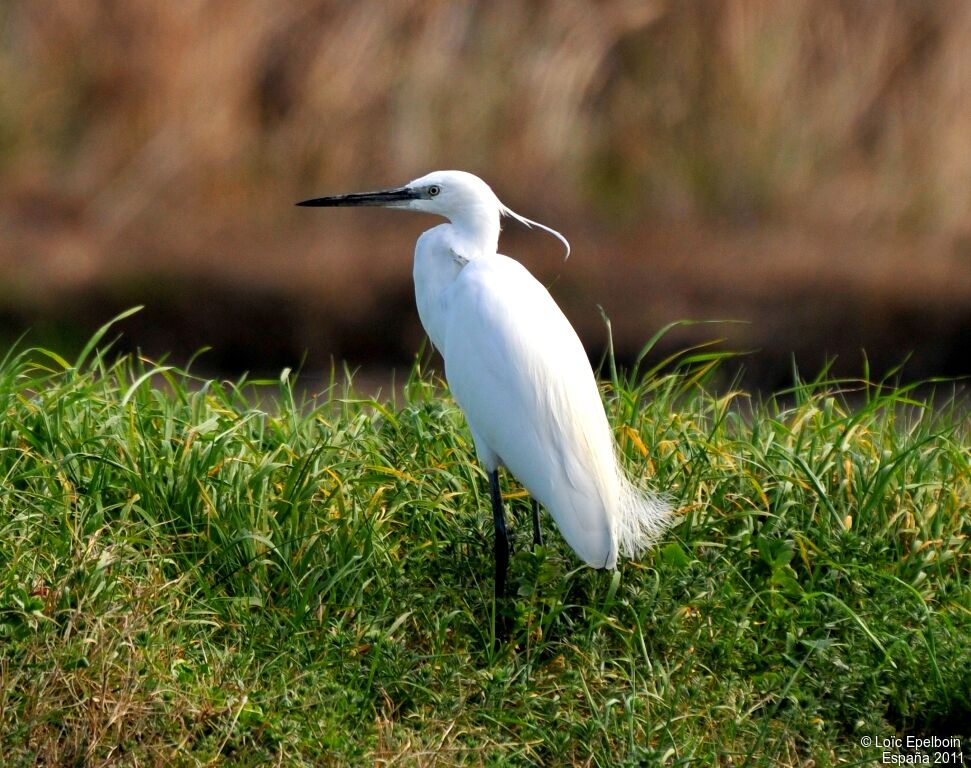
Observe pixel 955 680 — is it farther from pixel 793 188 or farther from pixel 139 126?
pixel 139 126

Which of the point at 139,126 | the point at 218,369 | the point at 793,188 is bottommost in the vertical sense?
the point at 218,369

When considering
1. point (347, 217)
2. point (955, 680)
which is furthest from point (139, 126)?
point (955, 680)

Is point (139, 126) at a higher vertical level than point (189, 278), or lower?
higher

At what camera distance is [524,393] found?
112 inches

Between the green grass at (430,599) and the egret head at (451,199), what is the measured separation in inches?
21.3

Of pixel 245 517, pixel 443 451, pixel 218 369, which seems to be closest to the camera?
pixel 245 517

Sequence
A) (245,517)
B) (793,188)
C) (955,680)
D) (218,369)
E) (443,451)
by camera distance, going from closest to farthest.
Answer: (955,680) → (245,517) → (443,451) → (218,369) → (793,188)

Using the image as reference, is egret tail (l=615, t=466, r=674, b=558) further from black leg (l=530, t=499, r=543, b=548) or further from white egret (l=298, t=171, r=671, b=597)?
black leg (l=530, t=499, r=543, b=548)

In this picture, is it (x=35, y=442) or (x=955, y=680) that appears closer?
(x=955, y=680)

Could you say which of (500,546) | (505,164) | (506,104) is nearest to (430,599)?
(500,546)

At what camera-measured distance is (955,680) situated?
106 inches

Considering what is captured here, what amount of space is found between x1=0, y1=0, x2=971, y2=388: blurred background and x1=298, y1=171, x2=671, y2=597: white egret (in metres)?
2.99

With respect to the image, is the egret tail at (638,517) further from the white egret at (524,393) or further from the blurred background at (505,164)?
the blurred background at (505,164)

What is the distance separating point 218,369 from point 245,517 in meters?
3.08
